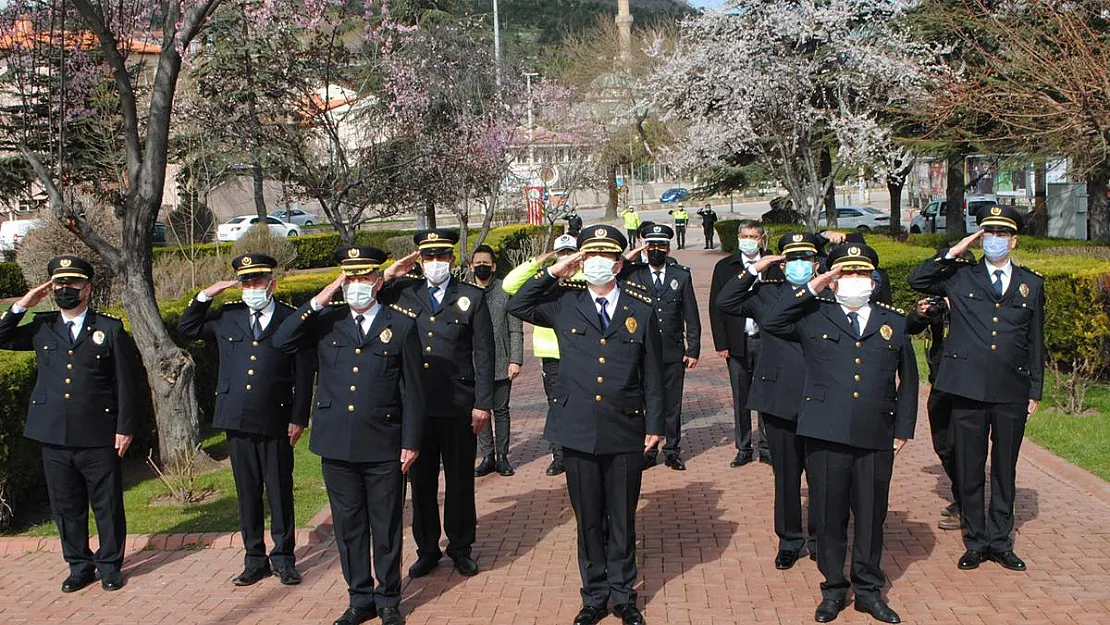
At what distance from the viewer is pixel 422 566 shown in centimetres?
698

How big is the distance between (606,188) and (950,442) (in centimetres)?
5566

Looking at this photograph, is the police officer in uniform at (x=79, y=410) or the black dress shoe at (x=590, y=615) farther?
the police officer in uniform at (x=79, y=410)

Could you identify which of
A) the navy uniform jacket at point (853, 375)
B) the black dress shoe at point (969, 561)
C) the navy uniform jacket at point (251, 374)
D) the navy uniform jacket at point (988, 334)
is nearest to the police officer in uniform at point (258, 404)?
the navy uniform jacket at point (251, 374)

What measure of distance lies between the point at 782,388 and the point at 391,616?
111 inches

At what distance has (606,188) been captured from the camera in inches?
2454

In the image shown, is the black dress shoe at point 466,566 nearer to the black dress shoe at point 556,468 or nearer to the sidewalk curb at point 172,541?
the sidewalk curb at point 172,541

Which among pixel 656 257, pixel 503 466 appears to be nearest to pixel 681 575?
pixel 503 466

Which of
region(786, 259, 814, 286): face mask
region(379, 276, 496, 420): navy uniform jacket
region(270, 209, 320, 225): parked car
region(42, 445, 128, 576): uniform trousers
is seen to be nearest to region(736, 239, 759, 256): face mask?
region(786, 259, 814, 286): face mask

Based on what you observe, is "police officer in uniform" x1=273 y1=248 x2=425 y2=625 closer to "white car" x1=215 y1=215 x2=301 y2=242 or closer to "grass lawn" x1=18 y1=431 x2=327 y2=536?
"grass lawn" x1=18 y1=431 x2=327 y2=536

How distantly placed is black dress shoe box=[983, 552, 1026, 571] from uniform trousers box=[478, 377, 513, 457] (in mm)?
4122

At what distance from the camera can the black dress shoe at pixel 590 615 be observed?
19.5ft

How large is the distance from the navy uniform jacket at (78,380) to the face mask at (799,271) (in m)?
4.32

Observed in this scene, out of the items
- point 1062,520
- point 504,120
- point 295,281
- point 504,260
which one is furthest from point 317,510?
point 504,260

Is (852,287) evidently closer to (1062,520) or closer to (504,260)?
(1062,520)
